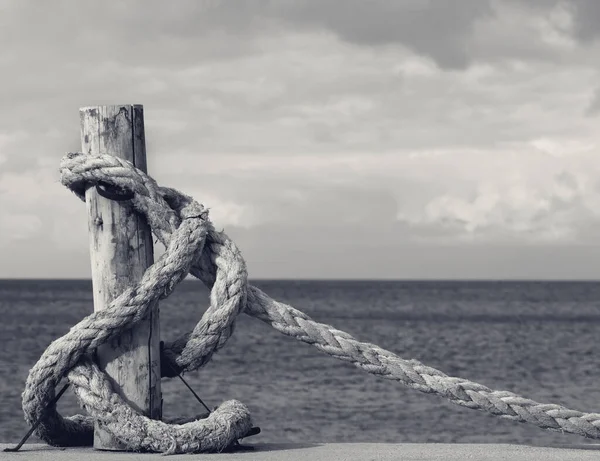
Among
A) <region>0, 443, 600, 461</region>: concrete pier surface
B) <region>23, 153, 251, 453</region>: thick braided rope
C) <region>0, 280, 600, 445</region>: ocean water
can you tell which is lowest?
<region>0, 280, 600, 445</region>: ocean water

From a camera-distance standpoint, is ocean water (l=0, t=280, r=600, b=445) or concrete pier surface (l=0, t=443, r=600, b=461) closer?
concrete pier surface (l=0, t=443, r=600, b=461)

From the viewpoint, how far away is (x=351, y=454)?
462 cm

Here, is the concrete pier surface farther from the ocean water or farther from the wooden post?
the ocean water

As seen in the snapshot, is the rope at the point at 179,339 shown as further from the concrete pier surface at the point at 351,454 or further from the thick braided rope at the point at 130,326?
the concrete pier surface at the point at 351,454

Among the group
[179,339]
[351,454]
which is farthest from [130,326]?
[351,454]

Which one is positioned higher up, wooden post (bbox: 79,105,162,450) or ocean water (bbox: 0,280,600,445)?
wooden post (bbox: 79,105,162,450)

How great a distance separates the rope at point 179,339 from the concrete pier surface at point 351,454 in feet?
0.37

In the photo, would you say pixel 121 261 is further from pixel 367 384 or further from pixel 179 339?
pixel 367 384

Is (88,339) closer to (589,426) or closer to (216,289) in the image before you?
(216,289)

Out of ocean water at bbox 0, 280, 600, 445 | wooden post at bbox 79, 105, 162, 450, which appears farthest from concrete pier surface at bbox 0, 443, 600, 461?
ocean water at bbox 0, 280, 600, 445

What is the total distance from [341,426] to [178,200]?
10.1 m

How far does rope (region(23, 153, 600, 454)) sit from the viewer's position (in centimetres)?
445

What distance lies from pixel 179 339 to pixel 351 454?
1.04 meters

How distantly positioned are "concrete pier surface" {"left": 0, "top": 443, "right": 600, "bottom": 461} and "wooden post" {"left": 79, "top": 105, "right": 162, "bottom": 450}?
0.38 metres
